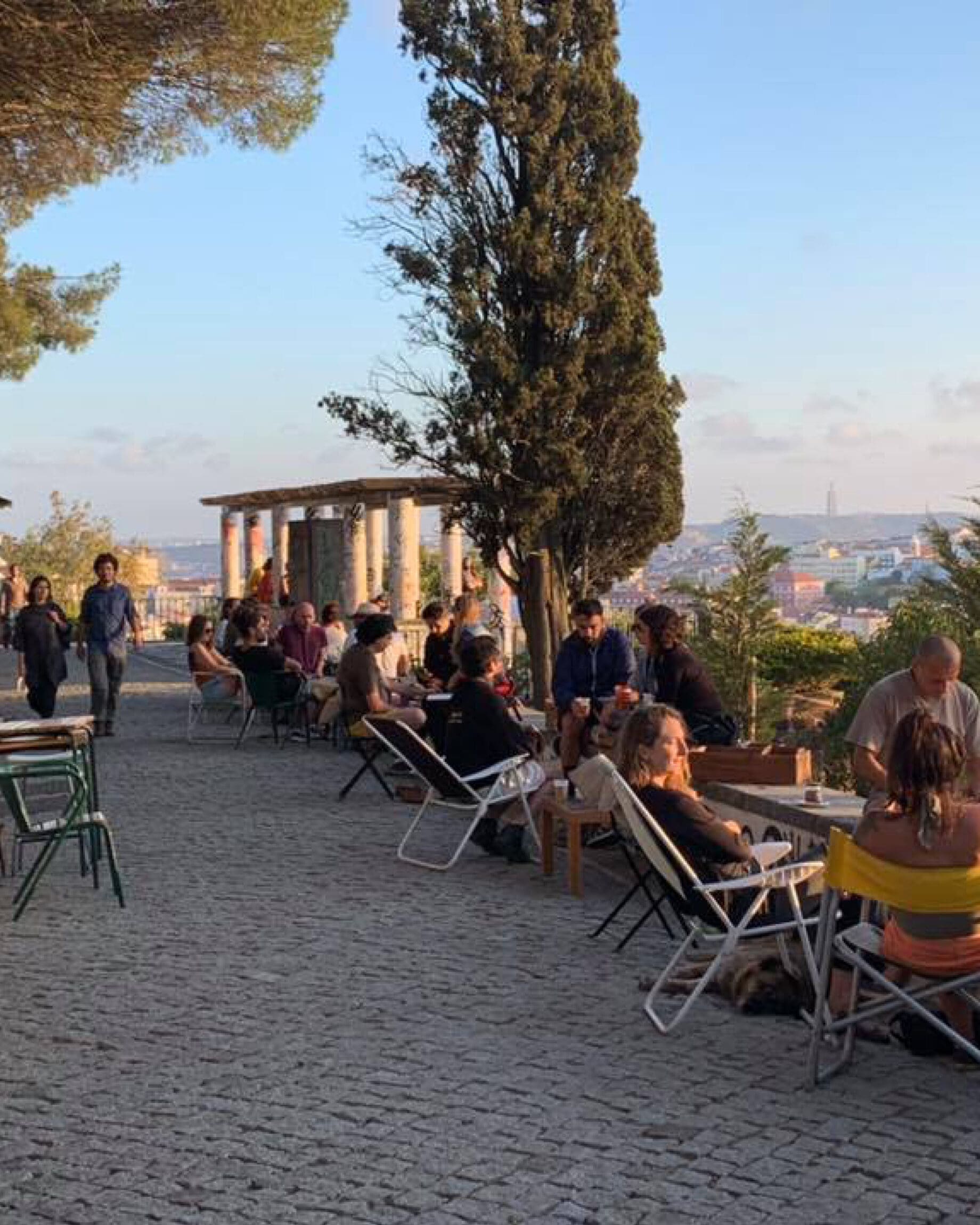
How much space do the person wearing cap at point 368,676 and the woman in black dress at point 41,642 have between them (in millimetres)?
4141

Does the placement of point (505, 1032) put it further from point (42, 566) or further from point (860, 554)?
point (860, 554)

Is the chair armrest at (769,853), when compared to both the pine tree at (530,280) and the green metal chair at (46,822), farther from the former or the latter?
the pine tree at (530,280)

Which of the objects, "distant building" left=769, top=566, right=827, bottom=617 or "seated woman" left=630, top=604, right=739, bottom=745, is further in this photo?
"distant building" left=769, top=566, right=827, bottom=617

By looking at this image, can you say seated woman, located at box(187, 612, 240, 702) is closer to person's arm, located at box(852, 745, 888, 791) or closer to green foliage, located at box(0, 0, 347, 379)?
green foliage, located at box(0, 0, 347, 379)

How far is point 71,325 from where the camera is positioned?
2509cm

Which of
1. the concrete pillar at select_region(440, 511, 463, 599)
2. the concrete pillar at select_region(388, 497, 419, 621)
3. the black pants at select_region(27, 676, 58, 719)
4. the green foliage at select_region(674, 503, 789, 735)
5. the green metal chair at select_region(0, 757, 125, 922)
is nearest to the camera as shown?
the green metal chair at select_region(0, 757, 125, 922)

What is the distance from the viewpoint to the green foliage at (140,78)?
1564cm

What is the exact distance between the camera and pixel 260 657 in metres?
14.7

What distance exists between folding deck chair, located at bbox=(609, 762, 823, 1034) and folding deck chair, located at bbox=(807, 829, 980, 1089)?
261 mm

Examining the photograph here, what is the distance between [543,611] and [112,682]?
23.0ft

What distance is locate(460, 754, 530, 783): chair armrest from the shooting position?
29.1ft

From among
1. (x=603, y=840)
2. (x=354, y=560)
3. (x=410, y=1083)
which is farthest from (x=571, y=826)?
(x=354, y=560)

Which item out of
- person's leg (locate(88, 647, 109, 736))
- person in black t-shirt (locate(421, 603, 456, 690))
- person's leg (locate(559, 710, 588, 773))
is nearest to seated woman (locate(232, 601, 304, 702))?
person's leg (locate(88, 647, 109, 736))

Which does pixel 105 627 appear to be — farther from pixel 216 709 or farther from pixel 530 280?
pixel 530 280
